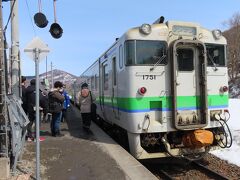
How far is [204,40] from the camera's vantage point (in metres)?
9.04

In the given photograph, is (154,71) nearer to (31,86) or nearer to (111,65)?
(111,65)

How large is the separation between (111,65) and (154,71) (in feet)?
8.12

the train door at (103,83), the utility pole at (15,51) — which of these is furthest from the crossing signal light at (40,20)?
the train door at (103,83)

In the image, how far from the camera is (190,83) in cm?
883

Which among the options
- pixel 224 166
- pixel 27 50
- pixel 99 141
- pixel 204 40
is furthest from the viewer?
pixel 99 141

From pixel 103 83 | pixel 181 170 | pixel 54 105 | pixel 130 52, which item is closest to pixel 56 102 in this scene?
pixel 54 105

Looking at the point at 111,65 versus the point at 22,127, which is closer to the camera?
the point at 22,127

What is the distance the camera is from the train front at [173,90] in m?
8.45

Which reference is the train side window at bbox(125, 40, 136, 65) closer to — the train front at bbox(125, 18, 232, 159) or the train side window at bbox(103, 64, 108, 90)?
the train front at bbox(125, 18, 232, 159)

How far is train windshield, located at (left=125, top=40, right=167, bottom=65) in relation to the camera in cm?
854

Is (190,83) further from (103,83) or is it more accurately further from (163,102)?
(103,83)

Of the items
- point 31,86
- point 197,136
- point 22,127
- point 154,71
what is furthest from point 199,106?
point 31,86

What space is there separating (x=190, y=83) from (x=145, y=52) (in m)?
1.31

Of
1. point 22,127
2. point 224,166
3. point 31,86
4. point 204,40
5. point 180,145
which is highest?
point 204,40
